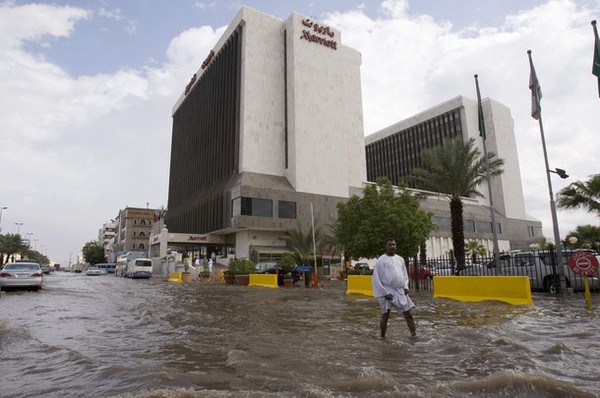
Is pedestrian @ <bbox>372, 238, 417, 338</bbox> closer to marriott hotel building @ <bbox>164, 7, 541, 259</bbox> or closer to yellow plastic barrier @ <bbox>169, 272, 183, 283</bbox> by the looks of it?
yellow plastic barrier @ <bbox>169, 272, 183, 283</bbox>

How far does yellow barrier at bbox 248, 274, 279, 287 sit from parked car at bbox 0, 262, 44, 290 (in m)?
11.6

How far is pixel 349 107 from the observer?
189 feet

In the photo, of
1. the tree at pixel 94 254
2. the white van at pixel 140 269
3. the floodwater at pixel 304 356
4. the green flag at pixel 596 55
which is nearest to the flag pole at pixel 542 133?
the green flag at pixel 596 55

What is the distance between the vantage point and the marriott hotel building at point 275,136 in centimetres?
4772

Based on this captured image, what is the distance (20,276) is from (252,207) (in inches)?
1101

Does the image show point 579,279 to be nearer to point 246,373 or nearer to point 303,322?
point 303,322

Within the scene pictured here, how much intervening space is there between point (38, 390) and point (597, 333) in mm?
7681

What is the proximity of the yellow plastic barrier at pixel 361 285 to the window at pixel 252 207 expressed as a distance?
91.5 feet

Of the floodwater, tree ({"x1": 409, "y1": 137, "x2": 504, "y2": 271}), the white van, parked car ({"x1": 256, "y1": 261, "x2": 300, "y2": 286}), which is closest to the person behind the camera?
the floodwater

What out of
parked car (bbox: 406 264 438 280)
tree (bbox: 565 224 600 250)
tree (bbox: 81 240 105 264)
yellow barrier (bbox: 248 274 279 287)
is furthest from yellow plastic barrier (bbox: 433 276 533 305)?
tree (bbox: 81 240 105 264)

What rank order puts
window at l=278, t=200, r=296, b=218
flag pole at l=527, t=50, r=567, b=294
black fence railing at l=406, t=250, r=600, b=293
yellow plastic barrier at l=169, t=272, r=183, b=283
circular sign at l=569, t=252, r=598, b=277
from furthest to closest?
window at l=278, t=200, r=296, b=218 < yellow plastic barrier at l=169, t=272, r=183, b=283 < black fence railing at l=406, t=250, r=600, b=293 < flag pole at l=527, t=50, r=567, b=294 < circular sign at l=569, t=252, r=598, b=277

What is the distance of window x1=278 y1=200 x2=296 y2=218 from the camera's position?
47231 millimetres

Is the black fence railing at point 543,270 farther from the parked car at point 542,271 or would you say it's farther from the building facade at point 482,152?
the building facade at point 482,152

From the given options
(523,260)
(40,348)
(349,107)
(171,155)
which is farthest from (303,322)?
Result: (171,155)
